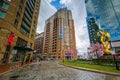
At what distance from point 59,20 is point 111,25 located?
196ft

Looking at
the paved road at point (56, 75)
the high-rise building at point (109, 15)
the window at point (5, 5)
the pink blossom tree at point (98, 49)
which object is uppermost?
the high-rise building at point (109, 15)

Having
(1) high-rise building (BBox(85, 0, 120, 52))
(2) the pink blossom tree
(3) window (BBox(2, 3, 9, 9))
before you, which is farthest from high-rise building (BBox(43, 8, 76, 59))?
(3) window (BBox(2, 3, 9, 9))

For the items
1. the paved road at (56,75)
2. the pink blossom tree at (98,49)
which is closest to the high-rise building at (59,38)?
the pink blossom tree at (98,49)

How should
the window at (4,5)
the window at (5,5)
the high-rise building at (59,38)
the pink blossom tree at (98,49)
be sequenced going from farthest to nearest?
the high-rise building at (59,38) → the pink blossom tree at (98,49) → the window at (5,5) → the window at (4,5)

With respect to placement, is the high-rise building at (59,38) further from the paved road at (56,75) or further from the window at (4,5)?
the paved road at (56,75)

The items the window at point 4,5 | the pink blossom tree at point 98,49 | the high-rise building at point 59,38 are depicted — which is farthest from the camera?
the high-rise building at point 59,38

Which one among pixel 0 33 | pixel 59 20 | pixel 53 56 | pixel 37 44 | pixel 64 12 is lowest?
pixel 53 56

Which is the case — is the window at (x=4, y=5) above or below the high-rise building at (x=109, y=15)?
below

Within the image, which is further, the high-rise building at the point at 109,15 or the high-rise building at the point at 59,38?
the high-rise building at the point at 59,38

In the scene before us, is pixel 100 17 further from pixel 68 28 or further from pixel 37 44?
pixel 37 44

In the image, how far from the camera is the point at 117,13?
165ft

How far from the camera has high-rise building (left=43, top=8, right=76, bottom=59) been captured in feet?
283

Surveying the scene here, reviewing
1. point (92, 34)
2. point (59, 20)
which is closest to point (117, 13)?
point (92, 34)

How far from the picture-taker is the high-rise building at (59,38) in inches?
3396
